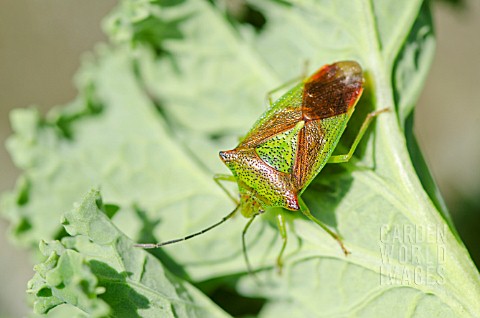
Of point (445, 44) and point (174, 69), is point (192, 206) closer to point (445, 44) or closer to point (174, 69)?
point (174, 69)

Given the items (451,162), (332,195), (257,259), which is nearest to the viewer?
(332,195)

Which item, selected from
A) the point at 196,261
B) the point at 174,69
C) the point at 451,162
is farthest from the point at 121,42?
the point at 451,162

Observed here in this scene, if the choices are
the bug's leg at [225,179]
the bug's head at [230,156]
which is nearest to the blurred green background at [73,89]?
the bug's leg at [225,179]

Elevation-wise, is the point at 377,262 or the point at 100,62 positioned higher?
the point at 100,62

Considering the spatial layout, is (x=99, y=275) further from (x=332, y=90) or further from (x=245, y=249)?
(x=332, y=90)

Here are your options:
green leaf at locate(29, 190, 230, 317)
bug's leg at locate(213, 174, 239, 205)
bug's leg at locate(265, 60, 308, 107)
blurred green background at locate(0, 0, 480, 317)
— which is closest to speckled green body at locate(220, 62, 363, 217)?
bug's leg at locate(213, 174, 239, 205)

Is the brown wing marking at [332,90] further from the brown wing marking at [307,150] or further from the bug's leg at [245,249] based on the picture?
the bug's leg at [245,249]

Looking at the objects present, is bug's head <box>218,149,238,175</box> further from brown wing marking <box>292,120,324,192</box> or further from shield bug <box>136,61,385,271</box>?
brown wing marking <box>292,120,324,192</box>
